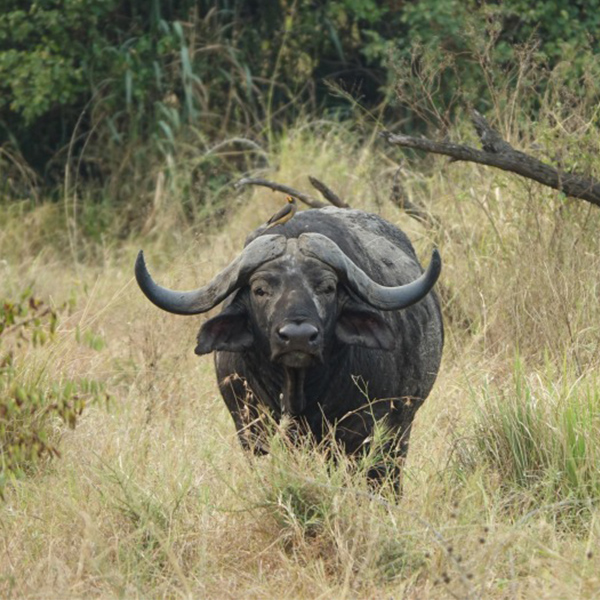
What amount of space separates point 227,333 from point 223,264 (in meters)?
3.60

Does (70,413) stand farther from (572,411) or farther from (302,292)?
(572,411)

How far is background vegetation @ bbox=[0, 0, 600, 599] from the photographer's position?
16.5 ft

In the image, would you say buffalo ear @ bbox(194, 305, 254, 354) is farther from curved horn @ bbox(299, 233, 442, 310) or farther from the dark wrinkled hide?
curved horn @ bbox(299, 233, 442, 310)

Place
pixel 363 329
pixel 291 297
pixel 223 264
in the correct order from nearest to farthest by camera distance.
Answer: pixel 291 297, pixel 363 329, pixel 223 264

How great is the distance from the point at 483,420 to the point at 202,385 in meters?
2.41

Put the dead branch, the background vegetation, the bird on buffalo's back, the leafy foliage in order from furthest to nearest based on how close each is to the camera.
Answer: the leafy foliage < the dead branch < the bird on buffalo's back < the background vegetation

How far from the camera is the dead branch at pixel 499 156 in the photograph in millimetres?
7074

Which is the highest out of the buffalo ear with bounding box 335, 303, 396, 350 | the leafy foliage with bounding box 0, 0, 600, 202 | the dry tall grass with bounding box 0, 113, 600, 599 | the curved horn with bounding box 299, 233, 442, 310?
the curved horn with bounding box 299, 233, 442, 310

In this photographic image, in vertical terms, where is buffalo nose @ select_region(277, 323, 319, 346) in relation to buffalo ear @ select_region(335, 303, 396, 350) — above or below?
above

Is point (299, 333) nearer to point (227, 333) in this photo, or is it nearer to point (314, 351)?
point (314, 351)

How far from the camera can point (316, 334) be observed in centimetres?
559

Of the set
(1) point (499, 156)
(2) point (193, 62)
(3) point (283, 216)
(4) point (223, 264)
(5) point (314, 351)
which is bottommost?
(2) point (193, 62)

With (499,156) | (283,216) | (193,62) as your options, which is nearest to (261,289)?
(283,216)

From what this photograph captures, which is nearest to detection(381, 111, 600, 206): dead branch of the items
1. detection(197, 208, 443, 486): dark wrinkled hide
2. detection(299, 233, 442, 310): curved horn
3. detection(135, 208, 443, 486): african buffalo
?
detection(197, 208, 443, 486): dark wrinkled hide
